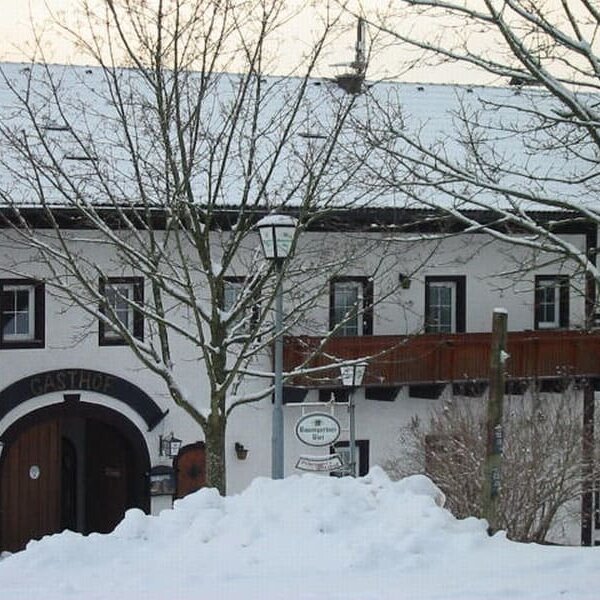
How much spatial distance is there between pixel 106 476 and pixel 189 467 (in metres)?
2.27

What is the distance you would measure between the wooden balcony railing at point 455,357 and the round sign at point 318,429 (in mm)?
3382

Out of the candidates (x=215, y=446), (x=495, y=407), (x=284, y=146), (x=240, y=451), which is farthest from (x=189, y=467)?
(x=495, y=407)

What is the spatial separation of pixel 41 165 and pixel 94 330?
16.8 ft

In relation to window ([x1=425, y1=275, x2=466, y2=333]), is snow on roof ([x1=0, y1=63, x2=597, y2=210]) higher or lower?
higher

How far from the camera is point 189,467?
1950 cm

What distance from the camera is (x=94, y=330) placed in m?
18.7

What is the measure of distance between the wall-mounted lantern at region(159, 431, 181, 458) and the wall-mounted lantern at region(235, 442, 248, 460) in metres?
1.00

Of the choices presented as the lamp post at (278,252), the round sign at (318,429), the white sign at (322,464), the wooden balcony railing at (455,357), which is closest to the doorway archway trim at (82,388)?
the wooden balcony railing at (455,357)

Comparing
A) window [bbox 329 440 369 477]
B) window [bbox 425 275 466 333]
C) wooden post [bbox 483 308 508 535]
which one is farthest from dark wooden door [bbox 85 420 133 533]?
wooden post [bbox 483 308 508 535]

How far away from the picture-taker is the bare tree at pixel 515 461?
15.1 meters

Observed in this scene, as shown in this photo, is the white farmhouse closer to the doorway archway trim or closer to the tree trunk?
the doorway archway trim

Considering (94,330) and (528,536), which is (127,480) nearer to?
(94,330)

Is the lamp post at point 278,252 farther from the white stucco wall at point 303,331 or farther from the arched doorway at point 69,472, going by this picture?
the arched doorway at point 69,472

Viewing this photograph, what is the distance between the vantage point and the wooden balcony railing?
63.1 feet
